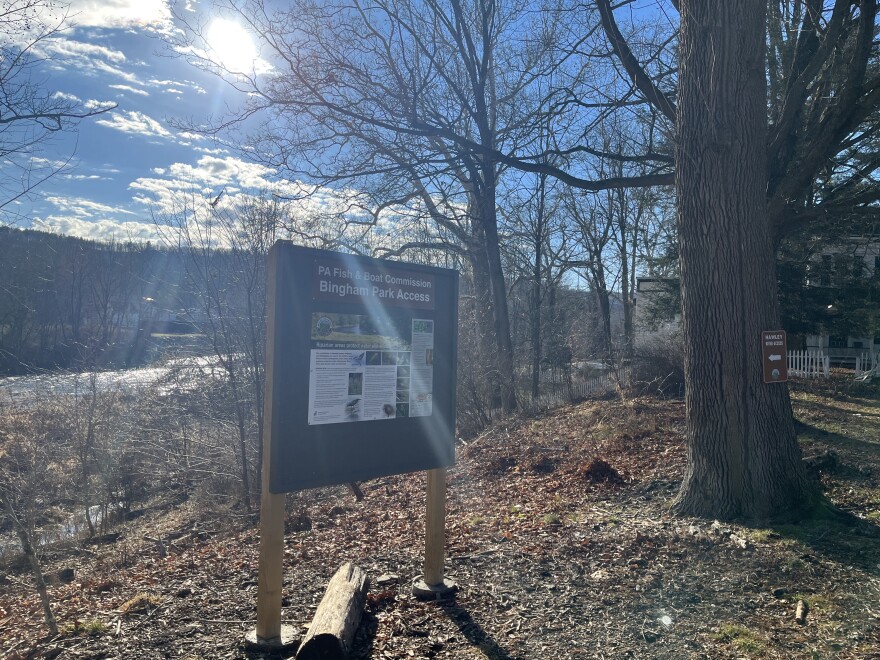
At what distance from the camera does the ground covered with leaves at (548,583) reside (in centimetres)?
365

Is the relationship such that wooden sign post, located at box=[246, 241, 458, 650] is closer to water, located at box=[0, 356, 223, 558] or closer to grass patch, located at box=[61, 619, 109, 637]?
grass patch, located at box=[61, 619, 109, 637]

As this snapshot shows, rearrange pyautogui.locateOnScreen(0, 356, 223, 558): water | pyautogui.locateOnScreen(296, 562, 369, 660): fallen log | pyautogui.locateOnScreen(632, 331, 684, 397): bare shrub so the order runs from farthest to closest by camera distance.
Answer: pyautogui.locateOnScreen(632, 331, 684, 397): bare shrub → pyautogui.locateOnScreen(0, 356, 223, 558): water → pyautogui.locateOnScreen(296, 562, 369, 660): fallen log

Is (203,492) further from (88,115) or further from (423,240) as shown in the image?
(423,240)

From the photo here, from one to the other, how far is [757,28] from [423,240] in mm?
16423

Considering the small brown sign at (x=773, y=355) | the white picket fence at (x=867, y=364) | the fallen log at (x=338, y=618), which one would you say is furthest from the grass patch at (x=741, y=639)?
the white picket fence at (x=867, y=364)

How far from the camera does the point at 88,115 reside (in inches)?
234

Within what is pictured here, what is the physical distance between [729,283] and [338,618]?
13.6ft

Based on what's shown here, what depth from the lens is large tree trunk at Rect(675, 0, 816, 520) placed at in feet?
17.9

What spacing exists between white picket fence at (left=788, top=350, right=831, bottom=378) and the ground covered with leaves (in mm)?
10949

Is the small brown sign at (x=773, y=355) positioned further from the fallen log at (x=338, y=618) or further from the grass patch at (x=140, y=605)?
the grass patch at (x=140, y=605)

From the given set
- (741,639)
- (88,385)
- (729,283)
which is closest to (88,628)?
(741,639)

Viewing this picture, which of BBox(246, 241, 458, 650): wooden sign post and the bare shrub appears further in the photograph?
the bare shrub

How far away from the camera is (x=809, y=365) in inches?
729

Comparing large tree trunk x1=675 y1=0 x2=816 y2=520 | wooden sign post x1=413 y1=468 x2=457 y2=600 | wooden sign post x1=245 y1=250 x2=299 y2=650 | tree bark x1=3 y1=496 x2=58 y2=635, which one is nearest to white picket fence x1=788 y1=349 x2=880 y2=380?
large tree trunk x1=675 y1=0 x2=816 y2=520
